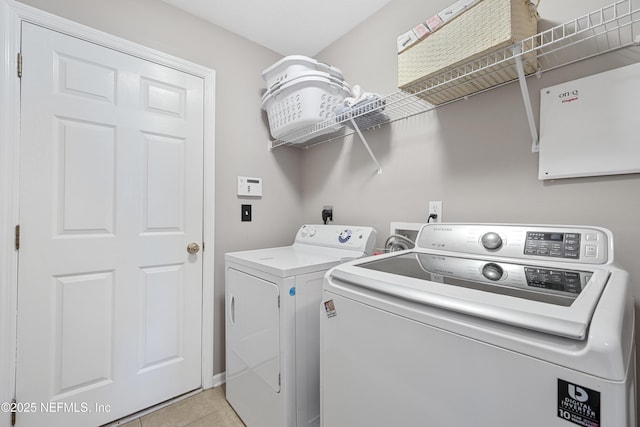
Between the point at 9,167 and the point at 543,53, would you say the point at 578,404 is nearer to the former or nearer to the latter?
the point at 543,53

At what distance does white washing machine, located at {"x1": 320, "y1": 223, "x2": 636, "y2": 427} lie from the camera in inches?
19.0

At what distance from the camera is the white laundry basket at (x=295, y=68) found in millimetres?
1727

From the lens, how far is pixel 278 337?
123 centimetres

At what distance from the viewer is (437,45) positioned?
1.12 meters

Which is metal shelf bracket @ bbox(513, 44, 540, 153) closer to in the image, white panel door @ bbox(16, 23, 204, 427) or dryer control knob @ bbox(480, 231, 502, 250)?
dryer control knob @ bbox(480, 231, 502, 250)

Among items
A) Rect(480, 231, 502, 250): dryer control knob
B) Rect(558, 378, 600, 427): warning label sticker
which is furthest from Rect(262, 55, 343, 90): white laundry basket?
Rect(558, 378, 600, 427): warning label sticker

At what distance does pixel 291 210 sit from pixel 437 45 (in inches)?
63.0

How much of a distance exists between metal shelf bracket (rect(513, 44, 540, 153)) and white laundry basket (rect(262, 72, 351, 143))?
96 cm

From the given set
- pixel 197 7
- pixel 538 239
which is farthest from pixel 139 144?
pixel 538 239

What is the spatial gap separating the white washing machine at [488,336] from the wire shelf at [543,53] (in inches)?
26.1

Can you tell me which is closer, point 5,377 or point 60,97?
point 5,377

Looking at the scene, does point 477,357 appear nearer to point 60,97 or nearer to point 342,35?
point 60,97

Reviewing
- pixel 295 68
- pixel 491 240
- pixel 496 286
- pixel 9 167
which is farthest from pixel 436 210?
pixel 9 167

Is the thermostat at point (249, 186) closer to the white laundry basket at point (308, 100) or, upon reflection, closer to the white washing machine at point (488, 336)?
the white laundry basket at point (308, 100)
